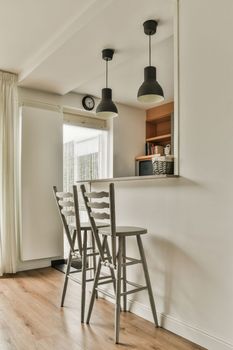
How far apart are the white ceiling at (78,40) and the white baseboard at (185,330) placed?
7.33 feet

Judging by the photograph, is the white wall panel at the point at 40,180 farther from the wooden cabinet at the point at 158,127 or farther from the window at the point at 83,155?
the wooden cabinet at the point at 158,127

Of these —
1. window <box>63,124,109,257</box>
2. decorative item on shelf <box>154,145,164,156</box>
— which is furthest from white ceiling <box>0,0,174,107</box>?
decorative item on shelf <box>154,145,164,156</box>

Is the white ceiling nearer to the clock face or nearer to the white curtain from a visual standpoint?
the white curtain

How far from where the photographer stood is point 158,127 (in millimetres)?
5387

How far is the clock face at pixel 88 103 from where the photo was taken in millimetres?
4301

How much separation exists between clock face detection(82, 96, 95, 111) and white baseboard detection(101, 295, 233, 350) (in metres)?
2.88

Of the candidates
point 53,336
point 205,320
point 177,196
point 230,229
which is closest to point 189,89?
point 177,196

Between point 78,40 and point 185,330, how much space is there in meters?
2.47

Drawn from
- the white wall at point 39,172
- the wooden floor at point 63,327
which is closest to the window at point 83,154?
the white wall at point 39,172

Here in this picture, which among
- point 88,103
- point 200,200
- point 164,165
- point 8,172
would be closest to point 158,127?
point 88,103

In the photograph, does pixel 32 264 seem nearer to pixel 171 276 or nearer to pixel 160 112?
pixel 171 276

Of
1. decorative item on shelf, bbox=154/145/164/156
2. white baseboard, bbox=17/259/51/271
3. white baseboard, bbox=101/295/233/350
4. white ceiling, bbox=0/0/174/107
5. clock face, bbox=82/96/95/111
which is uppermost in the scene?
white ceiling, bbox=0/0/174/107

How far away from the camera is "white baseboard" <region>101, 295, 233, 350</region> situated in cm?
174

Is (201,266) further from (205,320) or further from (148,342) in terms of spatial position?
(148,342)
